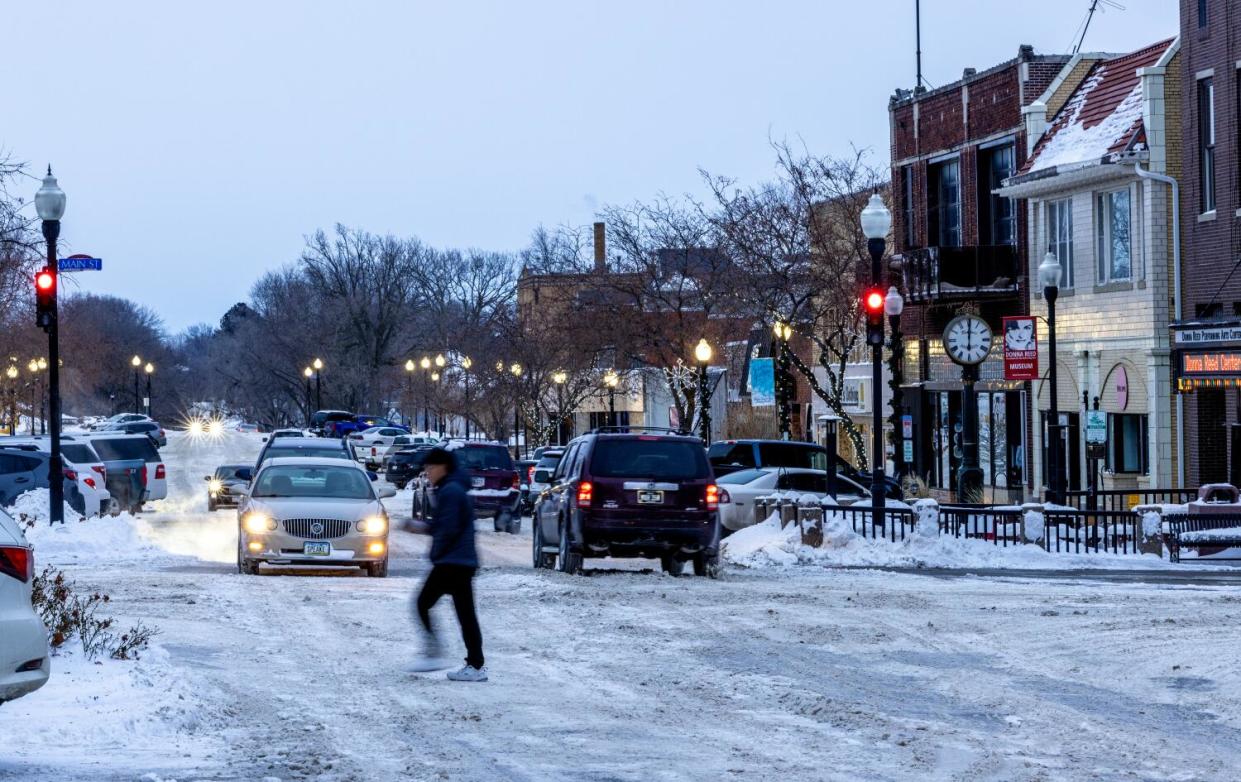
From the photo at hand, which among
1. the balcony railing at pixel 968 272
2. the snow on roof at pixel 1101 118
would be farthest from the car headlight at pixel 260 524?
the balcony railing at pixel 968 272

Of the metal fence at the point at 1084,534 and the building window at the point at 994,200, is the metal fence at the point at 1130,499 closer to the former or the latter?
the metal fence at the point at 1084,534

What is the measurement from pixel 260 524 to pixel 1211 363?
18.7 meters

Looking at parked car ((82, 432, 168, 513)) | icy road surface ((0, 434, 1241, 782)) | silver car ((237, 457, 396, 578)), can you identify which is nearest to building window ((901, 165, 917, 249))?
parked car ((82, 432, 168, 513))

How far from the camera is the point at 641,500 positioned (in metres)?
21.6

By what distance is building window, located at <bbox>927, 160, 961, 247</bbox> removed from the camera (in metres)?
45.8

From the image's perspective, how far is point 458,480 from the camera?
13078 mm

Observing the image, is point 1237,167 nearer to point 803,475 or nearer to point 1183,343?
point 1183,343

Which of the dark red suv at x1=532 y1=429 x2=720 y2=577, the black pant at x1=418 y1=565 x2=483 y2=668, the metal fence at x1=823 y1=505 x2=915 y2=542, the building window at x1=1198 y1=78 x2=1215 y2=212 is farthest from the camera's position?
the building window at x1=1198 y1=78 x2=1215 y2=212

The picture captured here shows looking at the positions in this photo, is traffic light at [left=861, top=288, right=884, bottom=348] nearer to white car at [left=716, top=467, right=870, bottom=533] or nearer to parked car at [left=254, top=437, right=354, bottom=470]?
white car at [left=716, top=467, right=870, bottom=533]

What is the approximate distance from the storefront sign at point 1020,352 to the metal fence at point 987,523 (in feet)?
17.5

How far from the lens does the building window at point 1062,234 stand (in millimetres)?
40000

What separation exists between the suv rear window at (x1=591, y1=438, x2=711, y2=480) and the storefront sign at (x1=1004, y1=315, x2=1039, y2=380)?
1298 centimetres

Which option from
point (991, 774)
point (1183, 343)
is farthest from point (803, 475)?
point (991, 774)

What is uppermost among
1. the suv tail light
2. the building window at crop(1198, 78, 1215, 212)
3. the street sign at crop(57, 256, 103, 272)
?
the building window at crop(1198, 78, 1215, 212)
